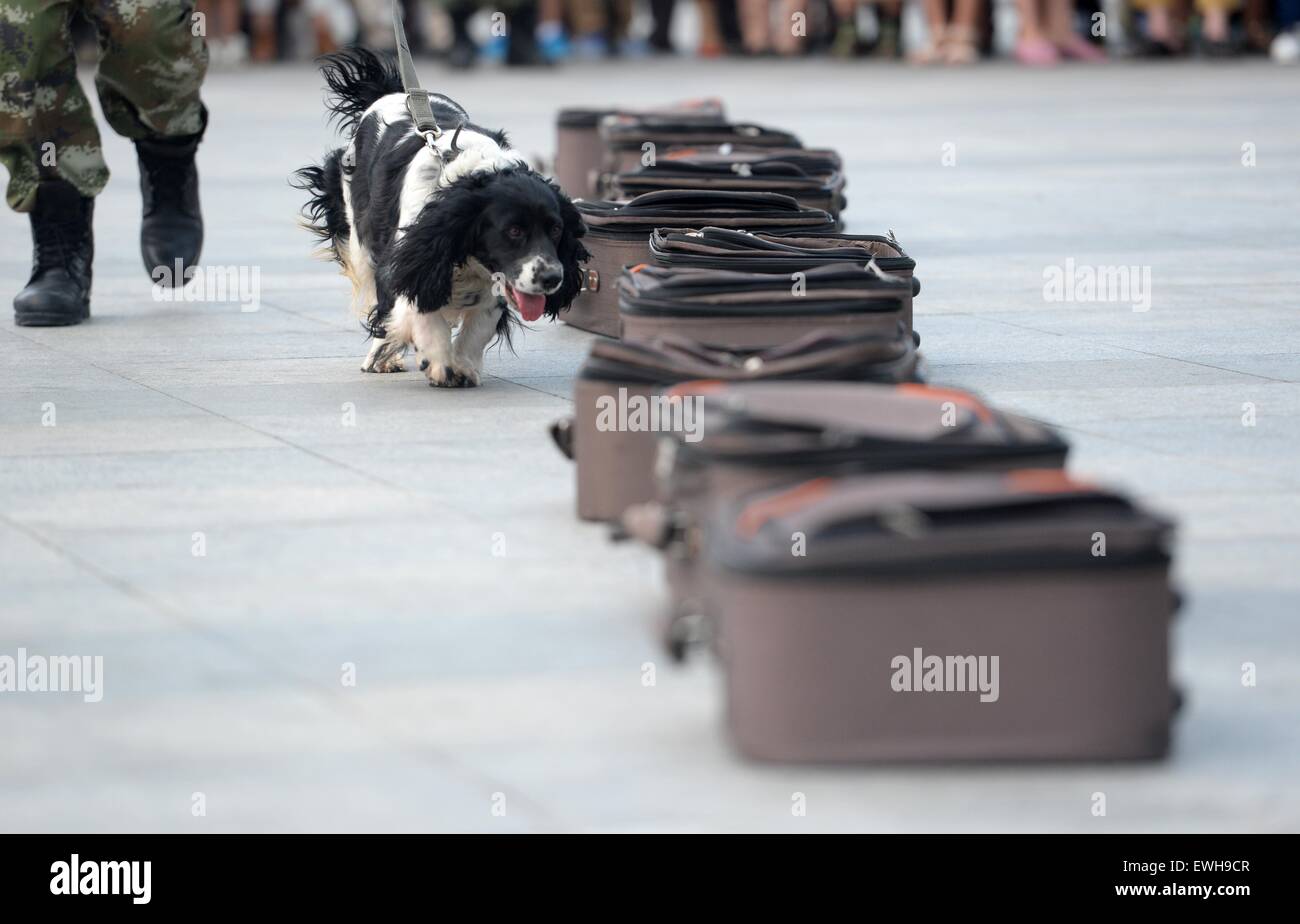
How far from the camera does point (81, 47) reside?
21.0m

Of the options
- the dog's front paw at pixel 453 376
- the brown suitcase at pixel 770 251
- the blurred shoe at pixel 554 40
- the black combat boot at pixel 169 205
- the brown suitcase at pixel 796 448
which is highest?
the brown suitcase at pixel 796 448

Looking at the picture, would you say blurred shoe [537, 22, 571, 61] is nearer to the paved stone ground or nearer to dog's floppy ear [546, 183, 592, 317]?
the paved stone ground

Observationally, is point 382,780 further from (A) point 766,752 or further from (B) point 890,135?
(B) point 890,135

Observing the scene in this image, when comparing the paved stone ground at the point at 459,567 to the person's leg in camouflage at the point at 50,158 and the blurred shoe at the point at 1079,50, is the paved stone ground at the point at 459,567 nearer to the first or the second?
the person's leg in camouflage at the point at 50,158

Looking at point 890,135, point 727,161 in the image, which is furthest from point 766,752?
point 890,135

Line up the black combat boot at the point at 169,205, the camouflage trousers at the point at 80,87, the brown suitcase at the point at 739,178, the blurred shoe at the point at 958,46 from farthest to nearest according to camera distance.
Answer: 1. the blurred shoe at the point at 958,46
2. the black combat boot at the point at 169,205
3. the brown suitcase at the point at 739,178
4. the camouflage trousers at the point at 80,87

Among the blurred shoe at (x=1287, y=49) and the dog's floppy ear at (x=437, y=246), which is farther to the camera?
the blurred shoe at (x=1287, y=49)

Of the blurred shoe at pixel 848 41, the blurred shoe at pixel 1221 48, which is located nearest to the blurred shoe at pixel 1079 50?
the blurred shoe at pixel 1221 48

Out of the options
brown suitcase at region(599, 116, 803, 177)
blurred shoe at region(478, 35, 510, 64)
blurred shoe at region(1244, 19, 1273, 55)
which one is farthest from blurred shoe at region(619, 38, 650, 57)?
brown suitcase at region(599, 116, 803, 177)

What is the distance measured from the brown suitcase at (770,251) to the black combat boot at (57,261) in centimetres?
213

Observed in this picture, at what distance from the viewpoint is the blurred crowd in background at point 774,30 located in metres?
20.9

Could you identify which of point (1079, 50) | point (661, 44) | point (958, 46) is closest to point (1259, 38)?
point (1079, 50)

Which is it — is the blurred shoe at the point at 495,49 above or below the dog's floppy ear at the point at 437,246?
below
